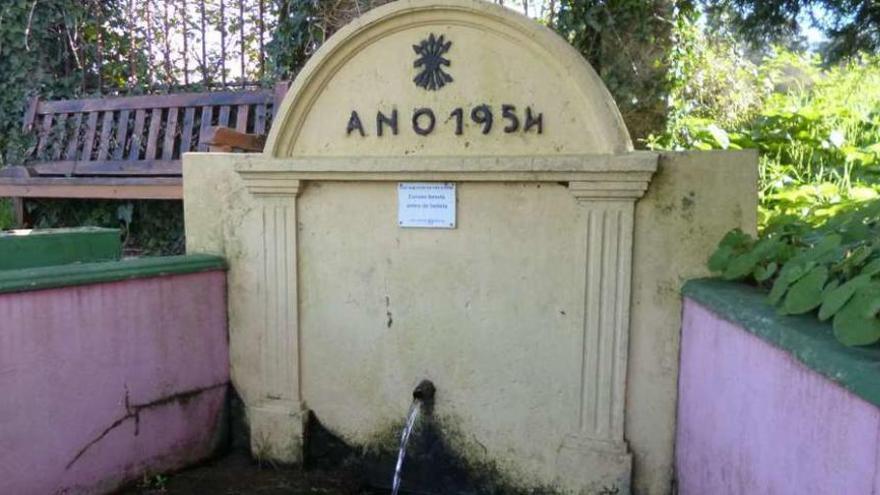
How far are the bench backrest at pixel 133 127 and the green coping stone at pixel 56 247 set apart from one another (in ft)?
4.57

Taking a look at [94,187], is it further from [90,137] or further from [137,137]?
[90,137]

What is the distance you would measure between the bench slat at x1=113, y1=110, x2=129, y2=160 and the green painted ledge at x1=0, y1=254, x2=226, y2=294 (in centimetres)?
255

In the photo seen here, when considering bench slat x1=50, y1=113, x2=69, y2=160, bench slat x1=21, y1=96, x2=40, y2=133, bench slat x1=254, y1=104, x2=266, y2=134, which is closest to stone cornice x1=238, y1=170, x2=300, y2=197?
bench slat x1=254, y1=104, x2=266, y2=134

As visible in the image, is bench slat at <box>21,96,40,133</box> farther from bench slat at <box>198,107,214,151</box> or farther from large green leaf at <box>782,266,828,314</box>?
large green leaf at <box>782,266,828,314</box>

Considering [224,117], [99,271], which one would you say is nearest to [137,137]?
[224,117]

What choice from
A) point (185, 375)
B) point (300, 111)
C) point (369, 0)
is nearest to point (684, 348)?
point (300, 111)

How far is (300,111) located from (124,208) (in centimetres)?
313

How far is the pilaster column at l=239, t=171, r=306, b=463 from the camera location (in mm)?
3803

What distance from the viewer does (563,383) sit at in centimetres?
338

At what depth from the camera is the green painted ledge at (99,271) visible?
122 inches

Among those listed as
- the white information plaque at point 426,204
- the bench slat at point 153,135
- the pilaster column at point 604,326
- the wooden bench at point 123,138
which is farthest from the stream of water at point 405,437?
the bench slat at point 153,135

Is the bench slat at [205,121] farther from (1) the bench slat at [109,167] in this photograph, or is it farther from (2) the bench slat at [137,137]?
(2) the bench slat at [137,137]

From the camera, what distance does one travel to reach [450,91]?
3.44 meters

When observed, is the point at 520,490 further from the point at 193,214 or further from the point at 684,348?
the point at 193,214
